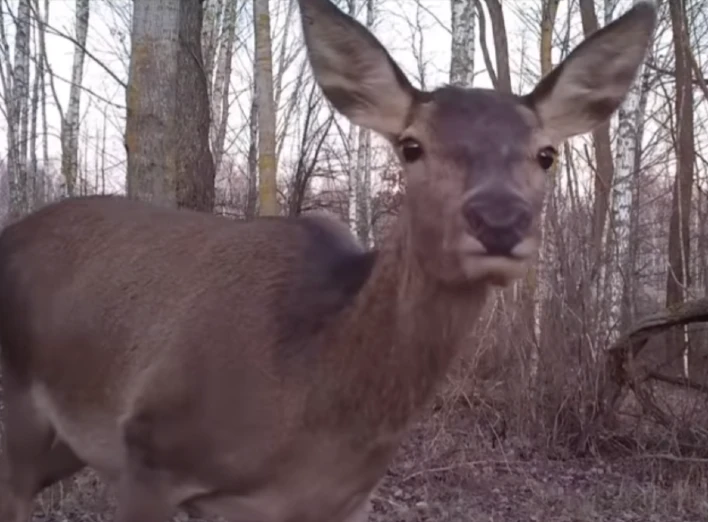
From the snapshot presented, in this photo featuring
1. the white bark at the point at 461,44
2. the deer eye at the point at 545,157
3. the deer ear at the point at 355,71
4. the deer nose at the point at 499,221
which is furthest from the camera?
the white bark at the point at 461,44

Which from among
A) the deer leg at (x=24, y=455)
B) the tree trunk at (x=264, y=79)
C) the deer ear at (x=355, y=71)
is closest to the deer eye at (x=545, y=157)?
the deer ear at (x=355, y=71)

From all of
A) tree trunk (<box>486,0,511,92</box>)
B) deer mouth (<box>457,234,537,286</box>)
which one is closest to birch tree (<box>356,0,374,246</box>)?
tree trunk (<box>486,0,511,92</box>)

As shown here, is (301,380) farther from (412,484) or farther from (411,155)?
(412,484)

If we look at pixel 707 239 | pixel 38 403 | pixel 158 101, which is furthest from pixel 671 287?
pixel 38 403

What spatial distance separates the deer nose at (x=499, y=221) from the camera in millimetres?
3002

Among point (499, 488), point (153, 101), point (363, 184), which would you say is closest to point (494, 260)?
point (153, 101)

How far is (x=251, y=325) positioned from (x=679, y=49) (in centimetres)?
1142

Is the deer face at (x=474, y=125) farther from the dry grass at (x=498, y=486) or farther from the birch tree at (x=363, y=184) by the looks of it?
the birch tree at (x=363, y=184)

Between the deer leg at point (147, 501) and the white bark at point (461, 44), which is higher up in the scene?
the white bark at point (461, 44)

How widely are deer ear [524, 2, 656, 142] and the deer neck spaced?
820 mm

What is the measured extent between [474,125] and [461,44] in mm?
11356

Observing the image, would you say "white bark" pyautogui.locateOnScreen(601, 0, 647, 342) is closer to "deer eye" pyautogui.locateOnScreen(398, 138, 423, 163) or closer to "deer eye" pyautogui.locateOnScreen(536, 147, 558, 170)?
"deer eye" pyautogui.locateOnScreen(536, 147, 558, 170)

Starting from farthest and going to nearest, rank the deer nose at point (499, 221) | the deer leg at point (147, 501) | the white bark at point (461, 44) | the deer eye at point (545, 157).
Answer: the white bark at point (461, 44) < the deer leg at point (147, 501) < the deer eye at point (545, 157) < the deer nose at point (499, 221)

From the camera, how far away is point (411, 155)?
3578 millimetres
